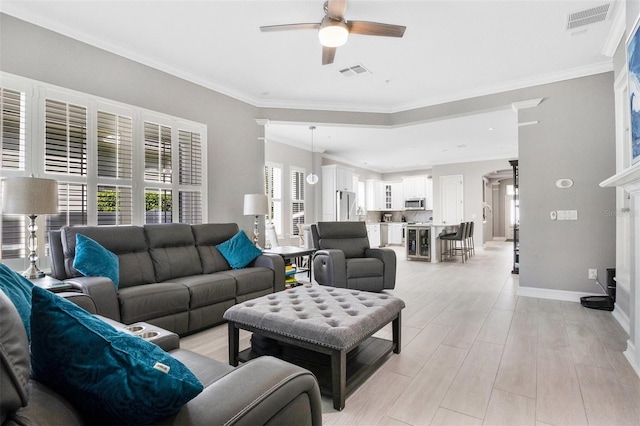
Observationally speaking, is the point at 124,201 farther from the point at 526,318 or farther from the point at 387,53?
the point at 526,318

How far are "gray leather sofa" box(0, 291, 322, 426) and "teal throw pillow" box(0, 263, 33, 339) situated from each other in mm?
303

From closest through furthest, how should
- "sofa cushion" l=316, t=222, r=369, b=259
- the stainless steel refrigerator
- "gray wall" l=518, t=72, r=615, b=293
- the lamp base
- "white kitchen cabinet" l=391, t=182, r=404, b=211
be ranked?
the lamp base, "gray wall" l=518, t=72, r=615, b=293, "sofa cushion" l=316, t=222, r=369, b=259, the stainless steel refrigerator, "white kitchen cabinet" l=391, t=182, r=404, b=211

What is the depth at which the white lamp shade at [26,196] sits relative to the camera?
2377mm

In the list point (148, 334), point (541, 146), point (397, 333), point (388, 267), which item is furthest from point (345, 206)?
point (148, 334)

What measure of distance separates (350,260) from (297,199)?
3.77 m

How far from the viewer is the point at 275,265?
12.4ft

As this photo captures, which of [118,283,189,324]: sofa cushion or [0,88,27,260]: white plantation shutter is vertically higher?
[0,88,27,260]: white plantation shutter

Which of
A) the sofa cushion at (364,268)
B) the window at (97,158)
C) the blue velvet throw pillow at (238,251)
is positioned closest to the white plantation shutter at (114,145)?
the window at (97,158)

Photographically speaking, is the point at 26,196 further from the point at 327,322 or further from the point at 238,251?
the point at 327,322

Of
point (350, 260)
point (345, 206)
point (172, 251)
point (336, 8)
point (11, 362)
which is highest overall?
point (336, 8)

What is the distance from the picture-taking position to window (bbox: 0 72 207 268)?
9.38 ft

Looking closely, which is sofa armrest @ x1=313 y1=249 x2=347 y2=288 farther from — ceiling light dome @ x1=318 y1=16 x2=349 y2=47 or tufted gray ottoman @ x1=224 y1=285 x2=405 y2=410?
ceiling light dome @ x1=318 y1=16 x2=349 y2=47

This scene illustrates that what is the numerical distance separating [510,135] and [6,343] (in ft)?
27.0

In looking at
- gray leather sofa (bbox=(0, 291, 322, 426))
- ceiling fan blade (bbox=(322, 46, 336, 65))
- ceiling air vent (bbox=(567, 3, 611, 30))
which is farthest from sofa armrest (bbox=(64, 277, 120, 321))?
ceiling air vent (bbox=(567, 3, 611, 30))
